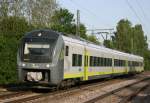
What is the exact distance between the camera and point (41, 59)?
60.2ft

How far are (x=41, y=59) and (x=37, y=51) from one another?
49 centimetres

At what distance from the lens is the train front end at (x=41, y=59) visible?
1820 centimetres

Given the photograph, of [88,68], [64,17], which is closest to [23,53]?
[88,68]

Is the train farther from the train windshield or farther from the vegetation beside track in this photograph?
the vegetation beside track

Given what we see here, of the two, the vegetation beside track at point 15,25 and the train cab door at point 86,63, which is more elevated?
the vegetation beside track at point 15,25

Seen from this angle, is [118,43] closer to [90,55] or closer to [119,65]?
[119,65]

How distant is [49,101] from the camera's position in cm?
1555

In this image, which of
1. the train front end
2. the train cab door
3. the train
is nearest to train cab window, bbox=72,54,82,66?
the train

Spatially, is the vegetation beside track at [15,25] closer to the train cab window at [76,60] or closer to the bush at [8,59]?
the bush at [8,59]

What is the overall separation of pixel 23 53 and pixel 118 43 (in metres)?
88.0

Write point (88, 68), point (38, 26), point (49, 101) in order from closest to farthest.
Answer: point (49, 101)
point (88, 68)
point (38, 26)

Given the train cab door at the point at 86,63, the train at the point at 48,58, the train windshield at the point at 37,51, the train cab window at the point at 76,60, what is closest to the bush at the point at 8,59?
the train cab door at the point at 86,63

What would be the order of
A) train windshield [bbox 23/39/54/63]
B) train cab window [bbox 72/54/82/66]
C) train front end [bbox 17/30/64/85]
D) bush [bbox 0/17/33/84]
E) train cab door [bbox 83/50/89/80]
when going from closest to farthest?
train front end [bbox 17/30/64/85] → train windshield [bbox 23/39/54/63] → train cab window [bbox 72/54/82/66] → train cab door [bbox 83/50/89/80] → bush [bbox 0/17/33/84]

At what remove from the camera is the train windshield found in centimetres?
1836
